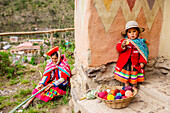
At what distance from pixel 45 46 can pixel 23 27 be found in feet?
74.1

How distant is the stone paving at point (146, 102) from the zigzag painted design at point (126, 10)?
100 cm

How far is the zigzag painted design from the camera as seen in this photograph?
2.11 meters

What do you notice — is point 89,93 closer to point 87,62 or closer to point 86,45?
point 87,62

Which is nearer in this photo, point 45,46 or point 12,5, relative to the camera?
point 45,46

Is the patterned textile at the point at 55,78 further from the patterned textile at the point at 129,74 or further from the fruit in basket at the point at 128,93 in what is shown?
the fruit in basket at the point at 128,93

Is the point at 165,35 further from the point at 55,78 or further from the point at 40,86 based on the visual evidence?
the point at 40,86

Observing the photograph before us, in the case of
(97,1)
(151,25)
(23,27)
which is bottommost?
(151,25)

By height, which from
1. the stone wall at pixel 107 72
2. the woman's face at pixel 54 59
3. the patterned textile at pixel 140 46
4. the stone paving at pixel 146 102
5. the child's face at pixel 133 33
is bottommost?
the stone paving at pixel 146 102

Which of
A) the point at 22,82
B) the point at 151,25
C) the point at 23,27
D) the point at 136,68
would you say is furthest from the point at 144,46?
the point at 23,27

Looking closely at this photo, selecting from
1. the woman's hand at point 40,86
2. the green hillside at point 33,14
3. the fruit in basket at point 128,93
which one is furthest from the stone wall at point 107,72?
the green hillside at point 33,14

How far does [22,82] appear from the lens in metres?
4.22

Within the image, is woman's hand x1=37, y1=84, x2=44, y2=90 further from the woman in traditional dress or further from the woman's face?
the woman's face

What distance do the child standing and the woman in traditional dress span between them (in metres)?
1.41

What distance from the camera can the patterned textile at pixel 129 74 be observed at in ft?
7.09
